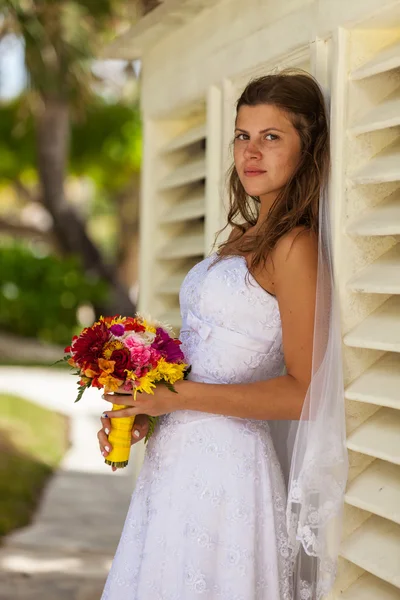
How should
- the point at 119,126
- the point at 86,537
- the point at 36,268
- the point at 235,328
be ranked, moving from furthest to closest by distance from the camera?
the point at 119,126 < the point at 36,268 < the point at 86,537 < the point at 235,328

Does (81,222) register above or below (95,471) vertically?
above

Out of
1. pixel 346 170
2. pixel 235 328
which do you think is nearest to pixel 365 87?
pixel 346 170

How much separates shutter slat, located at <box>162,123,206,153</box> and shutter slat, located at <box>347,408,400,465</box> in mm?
1876

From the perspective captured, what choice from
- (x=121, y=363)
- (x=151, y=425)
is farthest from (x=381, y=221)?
(x=151, y=425)

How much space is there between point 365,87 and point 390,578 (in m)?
1.42

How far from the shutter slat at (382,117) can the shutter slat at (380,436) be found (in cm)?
85

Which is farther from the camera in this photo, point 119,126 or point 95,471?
point 119,126

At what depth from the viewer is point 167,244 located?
4.91 m

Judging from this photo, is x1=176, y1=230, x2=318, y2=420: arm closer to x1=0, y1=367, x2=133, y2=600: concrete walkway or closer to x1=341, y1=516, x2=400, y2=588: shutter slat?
x1=341, y1=516, x2=400, y2=588: shutter slat

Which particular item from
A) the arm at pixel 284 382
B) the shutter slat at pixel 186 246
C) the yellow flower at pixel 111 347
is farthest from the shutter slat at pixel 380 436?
the shutter slat at pixel 186 246

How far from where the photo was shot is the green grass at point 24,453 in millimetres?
6652

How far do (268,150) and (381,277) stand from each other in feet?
1.66

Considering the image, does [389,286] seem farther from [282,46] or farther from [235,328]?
[282,46]

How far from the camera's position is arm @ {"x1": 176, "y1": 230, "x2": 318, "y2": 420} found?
2.60 meters
